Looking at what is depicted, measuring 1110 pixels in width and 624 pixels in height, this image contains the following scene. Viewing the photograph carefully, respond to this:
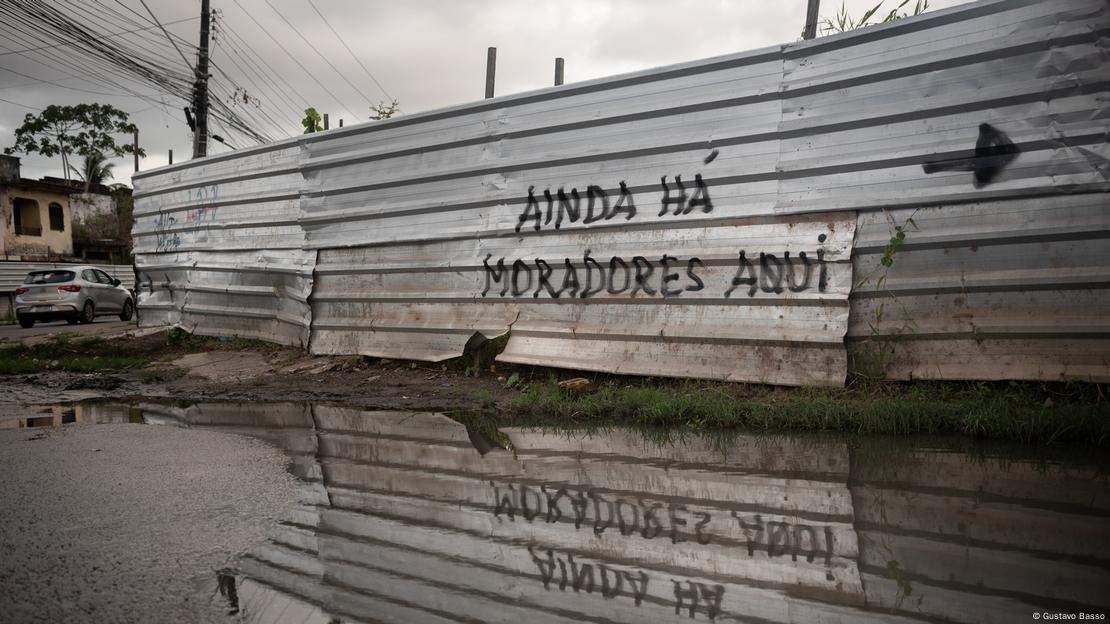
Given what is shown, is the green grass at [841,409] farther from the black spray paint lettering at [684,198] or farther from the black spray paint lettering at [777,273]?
the black spray paint lettering at [684,198]

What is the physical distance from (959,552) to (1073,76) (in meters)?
3.90

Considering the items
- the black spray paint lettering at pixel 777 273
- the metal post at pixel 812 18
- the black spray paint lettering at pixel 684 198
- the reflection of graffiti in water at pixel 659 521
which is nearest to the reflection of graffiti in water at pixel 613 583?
the reflection of graffiti in water at pixel 659 521

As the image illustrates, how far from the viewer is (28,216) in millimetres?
33562

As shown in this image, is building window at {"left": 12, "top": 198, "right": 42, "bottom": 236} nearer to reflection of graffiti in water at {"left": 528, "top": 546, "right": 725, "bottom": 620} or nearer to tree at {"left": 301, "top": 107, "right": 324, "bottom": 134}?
tree at {"left": 301, "top": 107, "right": 324, "bottom": 134}

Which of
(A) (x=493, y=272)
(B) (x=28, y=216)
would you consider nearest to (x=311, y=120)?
(A) (x=493, y=272)

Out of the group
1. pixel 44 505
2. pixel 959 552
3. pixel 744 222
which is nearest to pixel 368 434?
pixel 44 505

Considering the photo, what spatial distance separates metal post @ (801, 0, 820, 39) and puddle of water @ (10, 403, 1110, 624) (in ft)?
11.7

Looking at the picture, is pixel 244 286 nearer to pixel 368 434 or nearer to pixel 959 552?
pixel 368 434

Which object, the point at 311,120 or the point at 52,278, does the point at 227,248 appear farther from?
the point at 52,278

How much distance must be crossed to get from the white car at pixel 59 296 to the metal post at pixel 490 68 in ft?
51.0

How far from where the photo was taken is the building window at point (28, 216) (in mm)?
33062

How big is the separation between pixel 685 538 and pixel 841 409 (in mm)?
2545

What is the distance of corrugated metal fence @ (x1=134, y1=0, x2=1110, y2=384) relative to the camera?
496cm

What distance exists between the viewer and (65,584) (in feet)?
8.38
